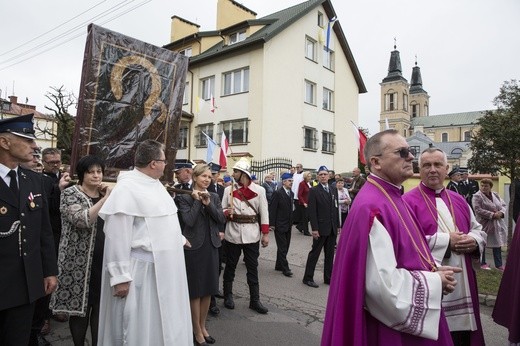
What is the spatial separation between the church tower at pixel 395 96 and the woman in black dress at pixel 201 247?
3569 inches

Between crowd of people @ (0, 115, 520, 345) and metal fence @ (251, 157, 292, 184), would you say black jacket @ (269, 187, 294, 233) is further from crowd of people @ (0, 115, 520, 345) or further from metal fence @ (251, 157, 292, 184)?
metal fence @ (251, 157, 292, 184)

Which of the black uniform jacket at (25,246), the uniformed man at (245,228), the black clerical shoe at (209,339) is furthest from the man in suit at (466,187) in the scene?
the black uniform jacket at (25,246)

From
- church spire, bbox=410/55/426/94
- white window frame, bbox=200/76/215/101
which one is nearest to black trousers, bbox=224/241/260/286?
white window frame, bbox=200/76/215/101

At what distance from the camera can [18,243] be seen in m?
2.74

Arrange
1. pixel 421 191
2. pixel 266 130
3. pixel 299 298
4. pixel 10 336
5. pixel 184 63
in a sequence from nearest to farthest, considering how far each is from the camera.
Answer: pixel 10 336, pixel 421 191, pixel 184 63, pixel 299 298, pixel 266 130

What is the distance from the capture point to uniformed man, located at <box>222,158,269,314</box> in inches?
213

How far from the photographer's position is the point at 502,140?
Result: 8.69 metres

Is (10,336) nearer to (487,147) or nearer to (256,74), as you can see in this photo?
(487,147)

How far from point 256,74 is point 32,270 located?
1941 cm

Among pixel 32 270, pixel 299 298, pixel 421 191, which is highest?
pixel 421 191

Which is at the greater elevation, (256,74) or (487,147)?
(256,74)

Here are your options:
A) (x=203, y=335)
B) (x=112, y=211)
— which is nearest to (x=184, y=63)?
(x=112, y=211)

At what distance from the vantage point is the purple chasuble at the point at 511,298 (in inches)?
130

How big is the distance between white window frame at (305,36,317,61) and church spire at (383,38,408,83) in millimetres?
73969
